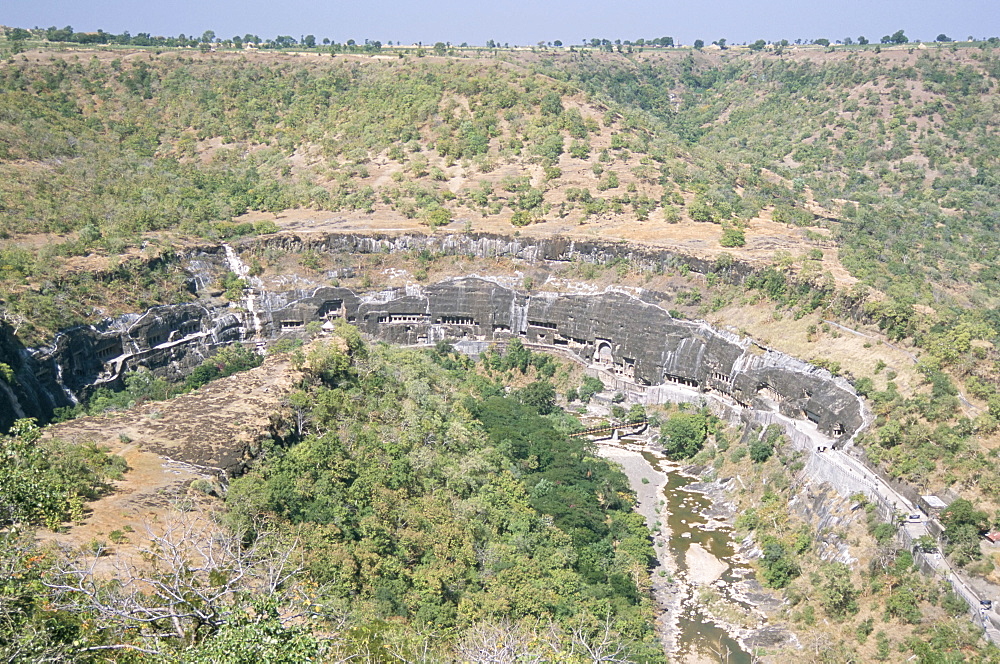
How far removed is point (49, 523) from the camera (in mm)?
23750

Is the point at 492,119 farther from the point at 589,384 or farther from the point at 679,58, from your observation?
the point at 679,58

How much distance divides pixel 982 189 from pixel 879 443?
6053 cm

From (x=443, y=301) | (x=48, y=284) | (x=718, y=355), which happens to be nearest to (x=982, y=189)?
(x=718, y=355)

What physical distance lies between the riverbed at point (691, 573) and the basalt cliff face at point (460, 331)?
646 cm

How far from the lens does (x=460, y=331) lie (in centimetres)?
5800

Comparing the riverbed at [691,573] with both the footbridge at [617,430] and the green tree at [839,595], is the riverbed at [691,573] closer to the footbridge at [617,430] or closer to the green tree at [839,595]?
the footbridge at [617,430]

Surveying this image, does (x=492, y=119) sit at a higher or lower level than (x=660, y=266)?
higher

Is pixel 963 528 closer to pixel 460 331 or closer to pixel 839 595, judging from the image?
pixel 839 595

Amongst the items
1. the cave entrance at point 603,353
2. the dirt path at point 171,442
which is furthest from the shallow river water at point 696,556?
the dirt path at point 171,442

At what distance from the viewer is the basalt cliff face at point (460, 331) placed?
43.2 metres

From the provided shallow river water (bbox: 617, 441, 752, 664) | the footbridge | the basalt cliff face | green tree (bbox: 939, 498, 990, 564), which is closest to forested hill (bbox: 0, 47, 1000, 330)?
the basalt cliff face

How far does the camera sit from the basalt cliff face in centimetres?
4322

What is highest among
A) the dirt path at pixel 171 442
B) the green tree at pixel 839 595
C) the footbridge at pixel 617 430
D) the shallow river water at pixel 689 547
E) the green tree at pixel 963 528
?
the dirt path at pixel 171 442

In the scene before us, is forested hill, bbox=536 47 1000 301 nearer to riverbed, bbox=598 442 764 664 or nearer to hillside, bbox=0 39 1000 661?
hillside, bbox=0 39 1000 661
